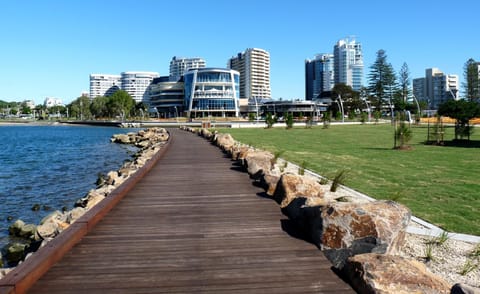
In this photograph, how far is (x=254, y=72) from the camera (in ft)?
582

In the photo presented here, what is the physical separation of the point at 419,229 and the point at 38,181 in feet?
54.7

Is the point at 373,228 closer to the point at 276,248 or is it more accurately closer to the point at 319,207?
the point at 319,207

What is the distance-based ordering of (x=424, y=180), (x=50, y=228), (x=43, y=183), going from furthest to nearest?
(x=43, y=183) < (x=424, y=180) < (x=50, y=228)

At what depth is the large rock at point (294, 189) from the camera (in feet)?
21.3

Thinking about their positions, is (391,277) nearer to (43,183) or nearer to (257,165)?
(257,165)

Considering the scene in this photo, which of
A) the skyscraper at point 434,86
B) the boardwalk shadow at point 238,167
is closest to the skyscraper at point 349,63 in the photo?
the skyscraper at point 434,86

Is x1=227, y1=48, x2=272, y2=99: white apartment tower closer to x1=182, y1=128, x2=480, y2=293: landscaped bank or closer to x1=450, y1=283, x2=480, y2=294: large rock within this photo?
x1=182, y1=128, x2=480, y2=293: landscaped bank

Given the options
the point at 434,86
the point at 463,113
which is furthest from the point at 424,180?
the point at 434,86

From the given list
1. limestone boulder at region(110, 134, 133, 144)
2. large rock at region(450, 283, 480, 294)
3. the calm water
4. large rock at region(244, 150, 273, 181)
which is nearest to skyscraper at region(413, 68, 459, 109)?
limestone boulder at region(110, 134, 133, 144)

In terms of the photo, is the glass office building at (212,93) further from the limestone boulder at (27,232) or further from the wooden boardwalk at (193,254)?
the wooden boardwalk at (193,254)

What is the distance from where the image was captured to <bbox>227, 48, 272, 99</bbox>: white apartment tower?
176500 mm

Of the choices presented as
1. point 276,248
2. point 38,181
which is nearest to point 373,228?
point 276,248

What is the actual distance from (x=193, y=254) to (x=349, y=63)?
18983 cm

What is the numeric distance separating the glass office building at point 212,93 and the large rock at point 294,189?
11022cm
